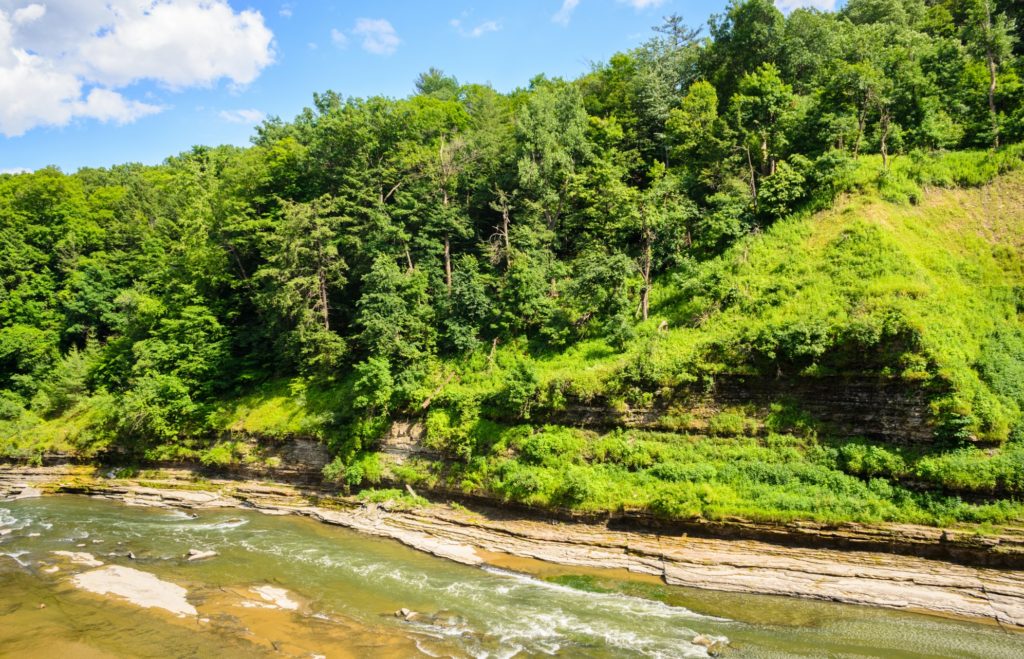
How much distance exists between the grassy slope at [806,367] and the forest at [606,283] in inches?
5.7

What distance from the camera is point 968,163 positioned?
3112 centimetres

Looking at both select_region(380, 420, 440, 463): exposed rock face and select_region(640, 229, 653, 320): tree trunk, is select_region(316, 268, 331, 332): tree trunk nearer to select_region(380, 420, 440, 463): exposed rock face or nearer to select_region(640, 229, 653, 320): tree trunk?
select_region(380, 420, 440, 463): exposed rock face

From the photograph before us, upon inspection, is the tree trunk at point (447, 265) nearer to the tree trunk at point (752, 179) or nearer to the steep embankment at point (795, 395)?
the steep embankment at point (795, 395)

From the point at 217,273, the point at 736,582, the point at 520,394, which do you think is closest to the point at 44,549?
the point at 217,273

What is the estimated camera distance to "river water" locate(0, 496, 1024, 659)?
660 inches

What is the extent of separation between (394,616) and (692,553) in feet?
40.6

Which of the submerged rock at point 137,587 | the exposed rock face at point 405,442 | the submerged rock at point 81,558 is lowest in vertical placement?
the submerged rock at point 81,558

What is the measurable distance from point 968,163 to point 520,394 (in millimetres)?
30319

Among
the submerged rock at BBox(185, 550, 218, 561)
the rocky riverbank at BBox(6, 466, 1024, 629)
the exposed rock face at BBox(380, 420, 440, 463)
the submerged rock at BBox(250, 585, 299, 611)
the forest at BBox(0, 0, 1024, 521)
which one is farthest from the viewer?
the exposed rock face at BBox(380, 420, 440, 463)

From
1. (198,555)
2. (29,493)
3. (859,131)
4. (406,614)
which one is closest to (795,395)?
(406,614)

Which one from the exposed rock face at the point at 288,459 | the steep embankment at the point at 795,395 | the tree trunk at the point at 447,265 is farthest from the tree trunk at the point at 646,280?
the exposed rock face at the point at 288,459

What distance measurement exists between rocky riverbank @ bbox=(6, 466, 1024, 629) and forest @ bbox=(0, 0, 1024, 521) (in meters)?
1.50

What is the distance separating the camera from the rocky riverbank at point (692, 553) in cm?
1820

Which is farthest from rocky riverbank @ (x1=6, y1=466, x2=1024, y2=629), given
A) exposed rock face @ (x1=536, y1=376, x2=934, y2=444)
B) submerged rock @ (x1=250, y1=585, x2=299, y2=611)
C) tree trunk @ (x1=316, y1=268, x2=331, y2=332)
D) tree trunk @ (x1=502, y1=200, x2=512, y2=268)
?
tree trunk @ (x1=502, y1=200, x2=512, y2=268)
